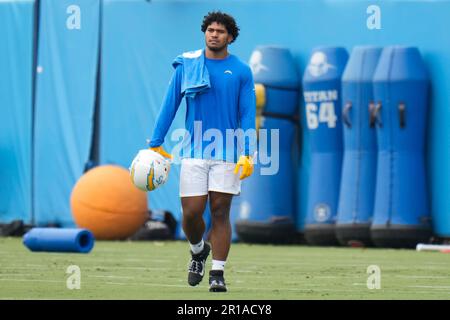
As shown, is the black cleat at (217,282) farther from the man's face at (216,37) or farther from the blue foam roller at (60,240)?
the blue foam roller at (60,240)

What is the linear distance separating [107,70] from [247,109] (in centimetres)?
1211

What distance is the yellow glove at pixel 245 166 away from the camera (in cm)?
1016

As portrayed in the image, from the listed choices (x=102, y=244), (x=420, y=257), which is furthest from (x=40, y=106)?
(x=420, y=257)

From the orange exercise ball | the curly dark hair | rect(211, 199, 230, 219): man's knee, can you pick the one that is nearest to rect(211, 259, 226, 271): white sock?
rect(211, 199, 230, 219): man's knee

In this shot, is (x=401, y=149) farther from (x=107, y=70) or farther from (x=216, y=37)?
(x=216, y=37)

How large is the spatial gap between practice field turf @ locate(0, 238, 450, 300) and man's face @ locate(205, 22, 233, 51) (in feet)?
6.48

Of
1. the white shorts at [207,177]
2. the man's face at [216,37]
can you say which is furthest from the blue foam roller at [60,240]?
the man's face at [216,37]

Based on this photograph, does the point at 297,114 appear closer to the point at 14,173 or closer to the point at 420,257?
the point at 420,257

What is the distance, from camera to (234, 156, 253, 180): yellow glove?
10.2 m

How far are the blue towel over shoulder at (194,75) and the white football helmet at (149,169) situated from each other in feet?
1.93

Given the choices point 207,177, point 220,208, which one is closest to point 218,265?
point 220,208

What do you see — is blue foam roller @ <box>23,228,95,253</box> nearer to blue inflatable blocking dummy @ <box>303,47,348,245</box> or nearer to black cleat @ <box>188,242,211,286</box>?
blue inflatable blocking dummy @ <box>303,47,348,245</box>

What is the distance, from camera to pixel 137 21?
21.9m

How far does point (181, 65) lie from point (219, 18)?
0.50 m
